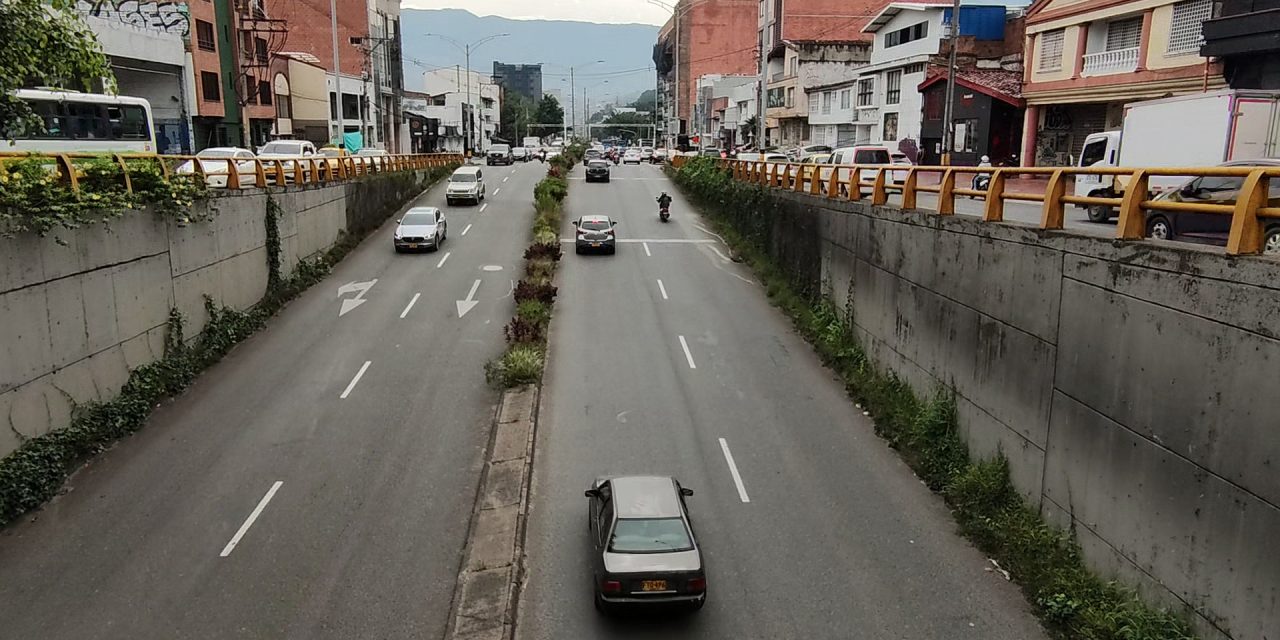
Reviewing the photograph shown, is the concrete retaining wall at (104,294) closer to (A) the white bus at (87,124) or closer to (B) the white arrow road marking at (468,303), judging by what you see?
(A) the white bus at (87,124)

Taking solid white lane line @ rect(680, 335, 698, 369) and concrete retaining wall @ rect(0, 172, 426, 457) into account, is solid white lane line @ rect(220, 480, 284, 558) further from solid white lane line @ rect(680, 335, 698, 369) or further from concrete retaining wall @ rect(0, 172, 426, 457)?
solid white lane line @ rect(680, 335, 698, 369)

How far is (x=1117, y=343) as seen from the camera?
9820 mm

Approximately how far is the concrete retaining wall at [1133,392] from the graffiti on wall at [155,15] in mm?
45229

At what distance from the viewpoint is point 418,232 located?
108 feet

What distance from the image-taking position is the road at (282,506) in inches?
406

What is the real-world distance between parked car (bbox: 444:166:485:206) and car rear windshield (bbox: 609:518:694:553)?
3750 centimetres

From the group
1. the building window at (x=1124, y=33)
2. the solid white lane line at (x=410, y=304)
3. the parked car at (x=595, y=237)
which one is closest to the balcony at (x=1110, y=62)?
the building window at (x=1124, y=33)

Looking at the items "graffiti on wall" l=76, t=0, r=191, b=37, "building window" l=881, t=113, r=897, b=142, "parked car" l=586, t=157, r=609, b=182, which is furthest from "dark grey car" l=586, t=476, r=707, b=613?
"parked car" l=586, t=157, r=609, b=182

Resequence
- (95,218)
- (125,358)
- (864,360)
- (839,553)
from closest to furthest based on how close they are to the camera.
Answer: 1. (839,553)
2. (95,218)
3. (125,358)
4. (864,360)

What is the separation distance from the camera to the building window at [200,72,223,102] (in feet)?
164

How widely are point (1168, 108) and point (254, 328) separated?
24.7 metres

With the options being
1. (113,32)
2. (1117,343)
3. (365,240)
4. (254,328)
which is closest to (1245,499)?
(1117,343)

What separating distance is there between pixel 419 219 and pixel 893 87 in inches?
1348

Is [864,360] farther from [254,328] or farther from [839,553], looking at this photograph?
[254,328]
